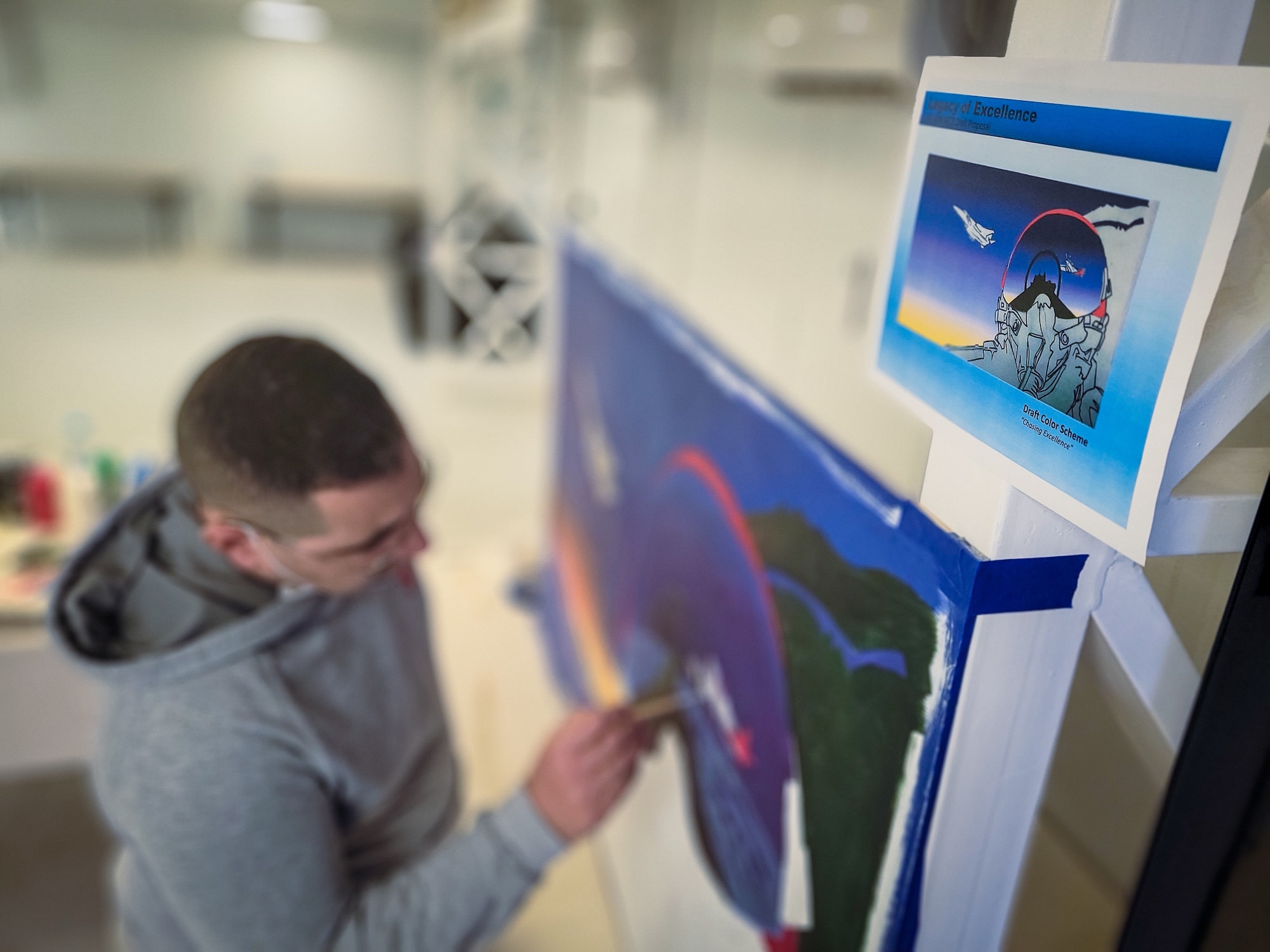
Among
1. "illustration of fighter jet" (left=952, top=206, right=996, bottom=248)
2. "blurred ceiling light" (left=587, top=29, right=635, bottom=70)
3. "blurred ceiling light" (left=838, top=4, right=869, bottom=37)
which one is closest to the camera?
"illustration of fighter jet" (left=952, top=206, right=996, bottom=248)

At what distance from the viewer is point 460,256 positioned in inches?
172

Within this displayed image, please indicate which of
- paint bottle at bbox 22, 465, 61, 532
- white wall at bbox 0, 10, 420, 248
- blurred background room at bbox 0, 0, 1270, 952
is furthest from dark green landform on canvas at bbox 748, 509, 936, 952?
white wall at bbox 0, 10, 420, 248

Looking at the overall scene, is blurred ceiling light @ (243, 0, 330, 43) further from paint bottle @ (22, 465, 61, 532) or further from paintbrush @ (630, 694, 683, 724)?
paintbrush @ (630, 694, 683, 724)

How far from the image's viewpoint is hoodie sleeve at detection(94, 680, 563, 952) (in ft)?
2.72

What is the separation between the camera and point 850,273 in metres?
2.32

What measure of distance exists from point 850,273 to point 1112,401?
1945mm

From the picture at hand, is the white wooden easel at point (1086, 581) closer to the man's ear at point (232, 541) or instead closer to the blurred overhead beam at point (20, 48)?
the man's ear at point (232, 541)

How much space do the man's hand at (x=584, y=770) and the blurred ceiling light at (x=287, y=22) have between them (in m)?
7.21

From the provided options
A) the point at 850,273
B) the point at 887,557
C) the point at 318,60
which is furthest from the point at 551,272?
the point at 318,60

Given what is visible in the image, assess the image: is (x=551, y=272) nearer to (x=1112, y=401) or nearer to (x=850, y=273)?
(x=850, y=273)

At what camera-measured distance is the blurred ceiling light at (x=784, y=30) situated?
6.56 feet

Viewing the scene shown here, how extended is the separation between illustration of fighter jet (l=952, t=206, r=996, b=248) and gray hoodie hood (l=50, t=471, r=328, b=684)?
683mm

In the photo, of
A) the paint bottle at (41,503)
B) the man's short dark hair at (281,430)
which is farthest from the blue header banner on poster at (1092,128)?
the paint bottle at (41,503)

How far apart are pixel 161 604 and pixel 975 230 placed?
0.80m
